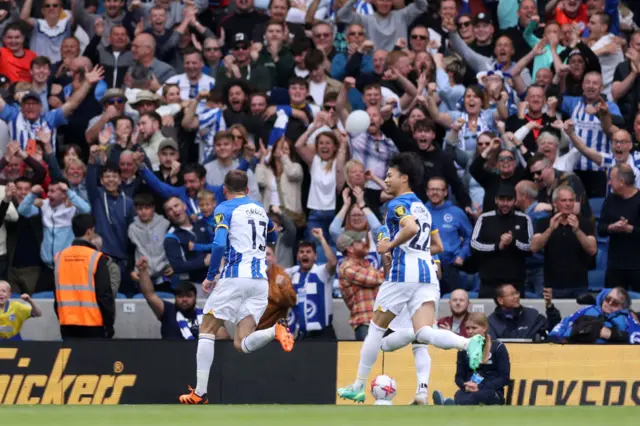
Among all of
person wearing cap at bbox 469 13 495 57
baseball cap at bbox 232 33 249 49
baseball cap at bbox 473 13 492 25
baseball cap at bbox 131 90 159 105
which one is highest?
baseball cap at bbox 473 13 492 25

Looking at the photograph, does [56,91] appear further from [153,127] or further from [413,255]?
[413,255]

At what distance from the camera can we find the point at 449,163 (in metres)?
16.2

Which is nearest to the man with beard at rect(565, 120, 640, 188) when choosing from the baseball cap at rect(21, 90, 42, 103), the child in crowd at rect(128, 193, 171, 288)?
the child in crowd at rect(128, 193, 171, 288)

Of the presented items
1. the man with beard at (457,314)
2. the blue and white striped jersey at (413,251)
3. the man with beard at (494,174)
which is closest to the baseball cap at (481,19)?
the man with beard at (494,174)

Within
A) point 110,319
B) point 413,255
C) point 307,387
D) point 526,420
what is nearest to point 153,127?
point 110,319

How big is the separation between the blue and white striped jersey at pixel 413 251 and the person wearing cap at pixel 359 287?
3.38m

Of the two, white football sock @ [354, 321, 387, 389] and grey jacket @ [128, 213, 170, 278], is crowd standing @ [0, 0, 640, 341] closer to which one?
grey jacket @ [128, 213, 170, 278]

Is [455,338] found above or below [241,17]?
below

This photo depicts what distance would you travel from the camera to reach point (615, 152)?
1605 centimetres

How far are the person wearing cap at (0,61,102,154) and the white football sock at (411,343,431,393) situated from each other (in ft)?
23.4

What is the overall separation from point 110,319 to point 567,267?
538cm

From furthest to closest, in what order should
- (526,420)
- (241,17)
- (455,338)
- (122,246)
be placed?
(241,17)
(122,246)
(455,338)
(526,420)

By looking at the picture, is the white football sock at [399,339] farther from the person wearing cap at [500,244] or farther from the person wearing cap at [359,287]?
the person wearing cap at [500,244]

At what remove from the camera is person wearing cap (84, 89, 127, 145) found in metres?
16.7
